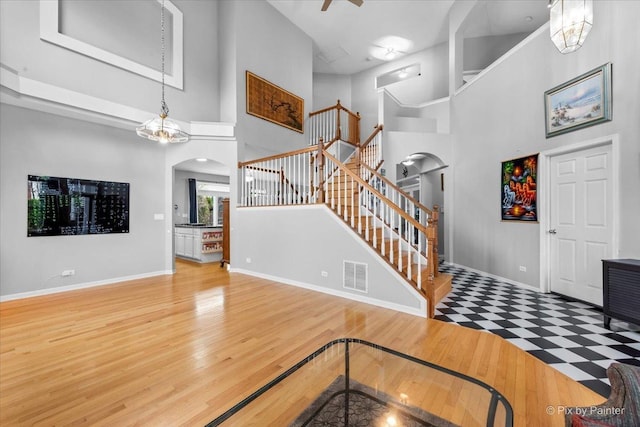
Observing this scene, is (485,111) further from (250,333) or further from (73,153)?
(73,153)

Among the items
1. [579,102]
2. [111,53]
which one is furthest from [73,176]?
[579,102]

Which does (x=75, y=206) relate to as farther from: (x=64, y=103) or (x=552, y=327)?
(x=552, y=327)

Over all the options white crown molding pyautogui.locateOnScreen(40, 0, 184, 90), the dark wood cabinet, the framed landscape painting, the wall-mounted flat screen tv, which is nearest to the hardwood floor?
the wall-mounted flat screen tv

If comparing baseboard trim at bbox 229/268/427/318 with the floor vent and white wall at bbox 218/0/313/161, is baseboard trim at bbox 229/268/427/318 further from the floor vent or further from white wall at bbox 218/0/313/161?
white wall at bbox 218/0/313/161

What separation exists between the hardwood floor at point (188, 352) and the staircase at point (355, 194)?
0.87m

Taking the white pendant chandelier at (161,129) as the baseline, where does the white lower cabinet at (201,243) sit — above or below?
below

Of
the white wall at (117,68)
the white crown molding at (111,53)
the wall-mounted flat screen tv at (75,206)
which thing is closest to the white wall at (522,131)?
the white wall at (117,68)

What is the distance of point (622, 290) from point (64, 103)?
778 cm

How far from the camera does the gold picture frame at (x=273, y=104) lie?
21.8 ft

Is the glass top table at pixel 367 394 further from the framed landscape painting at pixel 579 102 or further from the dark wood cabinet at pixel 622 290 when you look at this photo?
the framed landscape painting at pixel 579 102

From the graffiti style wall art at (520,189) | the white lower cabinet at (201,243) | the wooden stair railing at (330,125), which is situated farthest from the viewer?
the wooden stair railing at (330,125)

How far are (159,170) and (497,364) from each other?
6.66 meters

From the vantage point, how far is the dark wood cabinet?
2.80 metres

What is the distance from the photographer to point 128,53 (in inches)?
200
